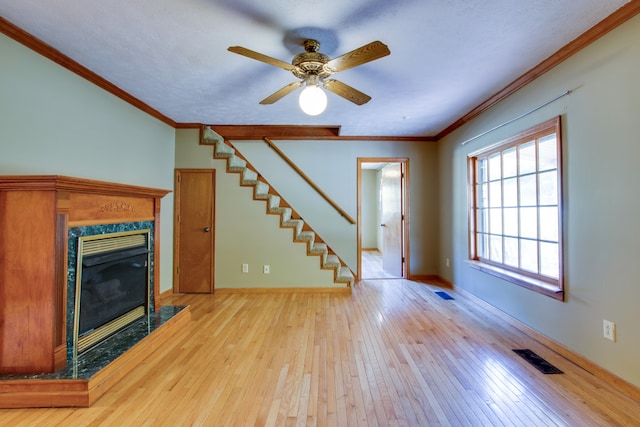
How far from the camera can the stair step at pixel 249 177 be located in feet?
13.2

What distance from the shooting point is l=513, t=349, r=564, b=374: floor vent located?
2018mm

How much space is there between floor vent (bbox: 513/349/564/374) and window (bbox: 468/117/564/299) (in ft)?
1.72

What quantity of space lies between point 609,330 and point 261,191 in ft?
12.6

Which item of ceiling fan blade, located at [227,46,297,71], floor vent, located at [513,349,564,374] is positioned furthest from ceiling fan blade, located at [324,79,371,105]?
floor vent, located at [513,349,564,374]

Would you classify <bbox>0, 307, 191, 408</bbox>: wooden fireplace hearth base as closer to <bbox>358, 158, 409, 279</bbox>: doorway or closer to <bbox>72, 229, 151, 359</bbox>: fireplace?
<bbox>72, 229, 151, 359</bbox>: fireplace

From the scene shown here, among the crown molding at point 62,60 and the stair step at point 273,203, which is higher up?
the crown molding at point 62,60

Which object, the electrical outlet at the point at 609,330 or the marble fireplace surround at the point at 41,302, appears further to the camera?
the electrical outlet at the point at 609,330

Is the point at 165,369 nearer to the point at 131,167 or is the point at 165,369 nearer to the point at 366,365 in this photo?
the point at 366,365

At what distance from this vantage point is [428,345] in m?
2.39

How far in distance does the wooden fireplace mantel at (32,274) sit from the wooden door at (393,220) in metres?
4.33

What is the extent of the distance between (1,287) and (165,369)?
3.83ft

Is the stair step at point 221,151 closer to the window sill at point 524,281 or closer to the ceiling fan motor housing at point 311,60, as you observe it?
the ceiling fan motor housing at point 311,60

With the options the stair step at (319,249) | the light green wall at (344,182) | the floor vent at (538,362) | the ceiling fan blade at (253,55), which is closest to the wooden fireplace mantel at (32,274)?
the ceiling fan blade at (253,55)

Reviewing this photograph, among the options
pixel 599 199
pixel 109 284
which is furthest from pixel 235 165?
pixel 599 199
